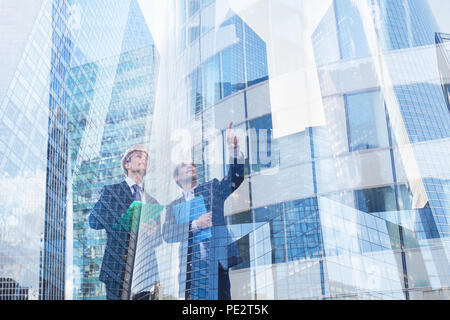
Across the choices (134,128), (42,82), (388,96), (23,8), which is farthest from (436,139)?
(42,82)

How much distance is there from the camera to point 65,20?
6.76 meters

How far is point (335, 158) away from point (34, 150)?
6069mm

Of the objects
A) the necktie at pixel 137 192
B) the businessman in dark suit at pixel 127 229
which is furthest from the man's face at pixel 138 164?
the necktie at pixel 137 192

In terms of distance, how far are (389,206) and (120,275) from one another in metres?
3.36

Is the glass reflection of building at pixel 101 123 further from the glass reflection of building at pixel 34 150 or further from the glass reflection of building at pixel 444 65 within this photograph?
the glass reflection of building at pixel 444 65

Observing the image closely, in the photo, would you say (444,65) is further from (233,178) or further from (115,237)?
(115,237)

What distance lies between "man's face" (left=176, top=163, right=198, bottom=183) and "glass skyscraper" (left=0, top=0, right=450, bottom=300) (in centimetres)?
3

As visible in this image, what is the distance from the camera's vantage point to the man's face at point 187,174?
4.57 metres

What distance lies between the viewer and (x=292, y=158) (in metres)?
4.57

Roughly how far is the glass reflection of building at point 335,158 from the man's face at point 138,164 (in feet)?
1.05

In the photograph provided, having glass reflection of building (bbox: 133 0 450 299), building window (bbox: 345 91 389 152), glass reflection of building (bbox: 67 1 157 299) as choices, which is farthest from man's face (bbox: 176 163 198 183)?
building window (bbox: 345 91 389 152)

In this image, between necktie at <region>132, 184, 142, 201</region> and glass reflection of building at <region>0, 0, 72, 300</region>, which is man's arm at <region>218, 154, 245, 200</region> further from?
glass reflection of building at <region>0, 0, 72, 300</region>
